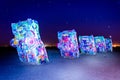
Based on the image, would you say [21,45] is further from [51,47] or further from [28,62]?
[51,47]

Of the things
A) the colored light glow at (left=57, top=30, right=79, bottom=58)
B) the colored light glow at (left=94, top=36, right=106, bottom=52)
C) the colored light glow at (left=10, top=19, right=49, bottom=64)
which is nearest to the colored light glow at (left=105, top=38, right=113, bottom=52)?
the colored light glow at (left=94, top=36, right=106, bottom=52)

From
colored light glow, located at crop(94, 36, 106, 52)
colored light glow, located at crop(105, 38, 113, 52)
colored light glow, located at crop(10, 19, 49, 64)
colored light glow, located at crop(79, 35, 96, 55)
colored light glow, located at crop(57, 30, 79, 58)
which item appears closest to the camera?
colored light glow, located at crop(10, 19, 49, 64)

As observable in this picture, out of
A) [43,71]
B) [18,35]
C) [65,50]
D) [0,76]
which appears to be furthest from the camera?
[65,50]

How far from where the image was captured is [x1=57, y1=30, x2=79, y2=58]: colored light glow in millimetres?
12469

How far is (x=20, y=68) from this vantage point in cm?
1034

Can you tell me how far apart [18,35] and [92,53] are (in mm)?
5029

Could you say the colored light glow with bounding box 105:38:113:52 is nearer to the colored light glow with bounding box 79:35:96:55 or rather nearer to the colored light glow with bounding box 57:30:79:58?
the colored light glow with bounding box 79:35:96:55

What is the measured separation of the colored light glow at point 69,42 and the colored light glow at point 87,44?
1274 mm

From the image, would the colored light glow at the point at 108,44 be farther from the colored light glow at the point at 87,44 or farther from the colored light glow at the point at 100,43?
the colored light glow at the point at 87,44

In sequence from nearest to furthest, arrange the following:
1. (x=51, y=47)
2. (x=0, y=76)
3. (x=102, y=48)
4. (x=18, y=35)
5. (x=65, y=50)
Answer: (x=0, y=76) → (x=18, y=35) → (x=65, y=50) → (x=102, y=48) → (x=51, y=47)

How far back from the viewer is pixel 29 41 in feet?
35.9

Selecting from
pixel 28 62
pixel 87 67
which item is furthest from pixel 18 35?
pixel 87 67

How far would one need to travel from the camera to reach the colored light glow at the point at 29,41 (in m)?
10.9

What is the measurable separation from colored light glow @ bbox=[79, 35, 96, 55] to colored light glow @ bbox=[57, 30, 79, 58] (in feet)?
4.18
